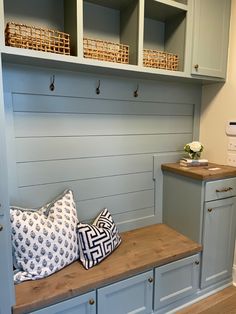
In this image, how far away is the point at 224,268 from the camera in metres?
2.07

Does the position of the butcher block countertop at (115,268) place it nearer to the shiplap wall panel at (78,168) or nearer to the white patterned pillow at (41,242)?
the white patterned pillow at (41,242)

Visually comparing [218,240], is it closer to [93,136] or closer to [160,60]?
[93,136]

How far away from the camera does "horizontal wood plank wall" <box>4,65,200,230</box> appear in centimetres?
160

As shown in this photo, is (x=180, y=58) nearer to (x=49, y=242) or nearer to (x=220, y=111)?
(x=220, y=111)

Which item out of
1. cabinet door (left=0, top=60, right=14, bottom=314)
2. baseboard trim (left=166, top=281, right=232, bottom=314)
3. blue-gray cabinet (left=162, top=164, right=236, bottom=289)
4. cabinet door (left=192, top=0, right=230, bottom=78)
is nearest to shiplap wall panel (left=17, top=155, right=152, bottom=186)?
blue-gray cabinet (left=162, top=164, right=236, bottom=289)

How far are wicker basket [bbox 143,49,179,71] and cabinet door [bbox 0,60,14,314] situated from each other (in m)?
1.07

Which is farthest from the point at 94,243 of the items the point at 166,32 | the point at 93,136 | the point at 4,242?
the point at 166,32

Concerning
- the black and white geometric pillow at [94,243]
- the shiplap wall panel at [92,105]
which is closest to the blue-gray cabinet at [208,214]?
the shiplap wall panel at [92,105]

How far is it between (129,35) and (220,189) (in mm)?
1330

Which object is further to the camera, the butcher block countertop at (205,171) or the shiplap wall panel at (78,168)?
the butcher block countertop at (205,171)

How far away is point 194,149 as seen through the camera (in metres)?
2.12

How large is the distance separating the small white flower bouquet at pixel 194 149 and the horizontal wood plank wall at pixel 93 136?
15cm

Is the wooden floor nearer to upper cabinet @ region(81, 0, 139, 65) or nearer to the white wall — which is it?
the white wall

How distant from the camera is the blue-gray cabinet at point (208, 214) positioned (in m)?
1.86
